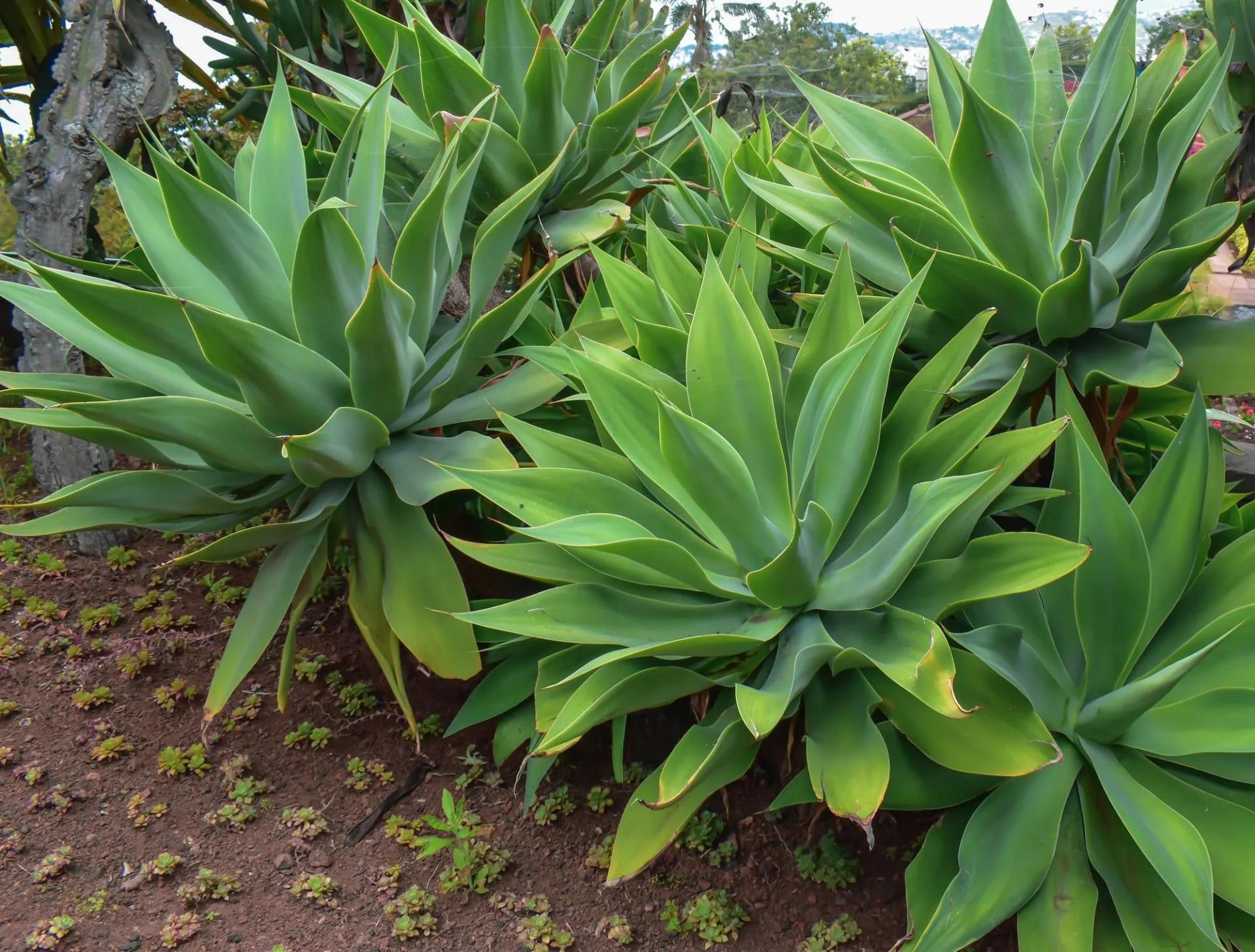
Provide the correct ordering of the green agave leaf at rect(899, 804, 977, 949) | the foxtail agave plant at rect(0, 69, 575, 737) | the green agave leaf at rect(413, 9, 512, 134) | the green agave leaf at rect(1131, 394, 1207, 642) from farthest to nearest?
the green agave leaf at rect(413, 9, 512, 134), the foxtail agave plant at rect(0, 69, 575, 737), the green agave leaf at rect(1131, 394, 1207, 642), the green agave leaf at rect(899, 804, 977, 949)

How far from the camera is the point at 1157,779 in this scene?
3.90 ft

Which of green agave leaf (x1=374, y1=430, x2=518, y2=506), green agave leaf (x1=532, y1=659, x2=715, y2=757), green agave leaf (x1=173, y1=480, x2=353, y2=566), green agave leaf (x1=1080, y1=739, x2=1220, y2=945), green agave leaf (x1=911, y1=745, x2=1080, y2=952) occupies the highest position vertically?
green agave leaf (x1=374, y1=430, x2=518, y2=506)

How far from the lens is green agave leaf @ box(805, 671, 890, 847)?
3.51 feet

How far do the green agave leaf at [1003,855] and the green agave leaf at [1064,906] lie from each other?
0.8 inches

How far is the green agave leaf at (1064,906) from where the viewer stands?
111cm

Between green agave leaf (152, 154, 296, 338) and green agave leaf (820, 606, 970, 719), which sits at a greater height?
green agave leaf (152, 154, 296, 338)

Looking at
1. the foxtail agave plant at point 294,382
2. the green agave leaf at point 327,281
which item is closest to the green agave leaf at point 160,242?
the foxtail agave plant at point 294,382

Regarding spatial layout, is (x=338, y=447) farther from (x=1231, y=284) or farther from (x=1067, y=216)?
(x=1231, y=284)

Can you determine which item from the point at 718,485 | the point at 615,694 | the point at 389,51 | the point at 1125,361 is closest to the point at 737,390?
the point at 718,485

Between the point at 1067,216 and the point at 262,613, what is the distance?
169 cm

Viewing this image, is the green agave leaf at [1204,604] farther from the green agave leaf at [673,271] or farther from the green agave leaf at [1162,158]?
the green agave leaf at [673,271]

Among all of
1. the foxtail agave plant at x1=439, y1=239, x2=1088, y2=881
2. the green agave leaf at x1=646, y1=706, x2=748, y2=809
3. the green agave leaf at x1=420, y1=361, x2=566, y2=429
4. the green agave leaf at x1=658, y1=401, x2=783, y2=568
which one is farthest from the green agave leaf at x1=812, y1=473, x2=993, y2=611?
the green agave leaf at x1=420, y1=361, x2=566, y2=429

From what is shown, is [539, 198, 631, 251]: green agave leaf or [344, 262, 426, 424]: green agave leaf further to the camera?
[539, 198, 631, 251]: green agave leaf

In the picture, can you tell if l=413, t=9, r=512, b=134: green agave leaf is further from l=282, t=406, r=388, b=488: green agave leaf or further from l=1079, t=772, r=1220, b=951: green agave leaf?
l=1079, t=772, r=1220, b=951: green agave leaf
